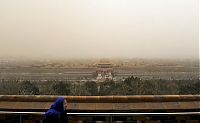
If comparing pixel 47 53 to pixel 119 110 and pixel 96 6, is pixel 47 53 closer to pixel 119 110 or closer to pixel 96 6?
pixel 96 6

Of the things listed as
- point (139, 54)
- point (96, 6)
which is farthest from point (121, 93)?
point (96, 6)

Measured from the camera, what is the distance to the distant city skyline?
18.3 ft

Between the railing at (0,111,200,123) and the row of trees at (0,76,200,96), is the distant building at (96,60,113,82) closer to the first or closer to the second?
the row of trees at (0,76,200,96)

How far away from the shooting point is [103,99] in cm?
521

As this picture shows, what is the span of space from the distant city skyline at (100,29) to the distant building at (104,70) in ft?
0.48

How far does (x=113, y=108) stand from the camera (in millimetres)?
4781

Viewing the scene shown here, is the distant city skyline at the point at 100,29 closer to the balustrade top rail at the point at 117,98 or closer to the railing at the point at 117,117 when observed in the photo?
the balustrade top rail at the point at 117,98

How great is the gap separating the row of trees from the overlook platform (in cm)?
12

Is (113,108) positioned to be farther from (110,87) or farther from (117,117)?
(110,87)

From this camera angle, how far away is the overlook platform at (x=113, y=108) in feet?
14.7

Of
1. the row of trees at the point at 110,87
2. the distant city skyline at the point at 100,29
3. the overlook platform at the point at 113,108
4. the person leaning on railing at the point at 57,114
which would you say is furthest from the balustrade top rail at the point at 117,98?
the person leaning on railing at the point at 57,114

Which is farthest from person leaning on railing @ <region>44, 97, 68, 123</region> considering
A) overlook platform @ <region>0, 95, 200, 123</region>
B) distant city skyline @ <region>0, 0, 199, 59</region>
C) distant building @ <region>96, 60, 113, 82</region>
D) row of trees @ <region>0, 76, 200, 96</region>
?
distant city skyline @ <region>0, 0, 199, 59</region>

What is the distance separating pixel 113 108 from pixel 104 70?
897 mm

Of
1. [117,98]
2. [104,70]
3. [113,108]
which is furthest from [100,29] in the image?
[113,108]
